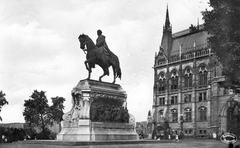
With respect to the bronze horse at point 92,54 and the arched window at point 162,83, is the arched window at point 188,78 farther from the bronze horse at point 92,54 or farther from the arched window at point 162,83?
the bronze horse at point 92,54

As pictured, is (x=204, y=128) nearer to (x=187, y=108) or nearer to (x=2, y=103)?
(x=187, y=108)

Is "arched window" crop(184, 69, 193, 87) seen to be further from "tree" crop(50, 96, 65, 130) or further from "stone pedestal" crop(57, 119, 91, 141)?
"stone pedestal" crop(57, 119, 91, 141)

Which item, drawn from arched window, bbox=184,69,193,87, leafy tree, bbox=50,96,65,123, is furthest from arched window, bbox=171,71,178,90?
leafy tree, bbox=50,96,65,123

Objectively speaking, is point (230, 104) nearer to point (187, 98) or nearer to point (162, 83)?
point (187, 98)

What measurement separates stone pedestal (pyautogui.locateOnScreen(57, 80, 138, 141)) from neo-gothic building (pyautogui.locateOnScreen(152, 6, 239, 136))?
41882mm

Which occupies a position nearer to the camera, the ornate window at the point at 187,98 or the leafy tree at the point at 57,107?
the leafy tree at the point at 57,107

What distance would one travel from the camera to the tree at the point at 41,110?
47522 mm

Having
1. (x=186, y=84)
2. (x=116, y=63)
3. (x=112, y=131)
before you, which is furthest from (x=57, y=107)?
(x=186, y=84)

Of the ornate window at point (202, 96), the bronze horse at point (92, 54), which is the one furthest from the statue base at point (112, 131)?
the ornate window at point (202, 96)

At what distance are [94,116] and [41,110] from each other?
90.9 feet

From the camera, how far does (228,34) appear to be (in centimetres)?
1819

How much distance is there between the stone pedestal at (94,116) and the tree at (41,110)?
2494 cm

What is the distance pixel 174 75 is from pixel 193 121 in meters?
11.9

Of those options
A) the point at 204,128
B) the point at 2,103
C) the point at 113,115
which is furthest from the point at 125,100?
the point at 204,128
